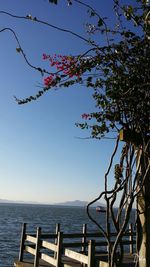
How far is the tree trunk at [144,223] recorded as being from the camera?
208 inches

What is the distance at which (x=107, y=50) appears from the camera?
4.88 metres

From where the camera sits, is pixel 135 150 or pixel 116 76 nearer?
pixel 116 76

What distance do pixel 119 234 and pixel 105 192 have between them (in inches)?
22.3

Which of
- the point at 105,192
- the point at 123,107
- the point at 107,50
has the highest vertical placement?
the point at 107,50

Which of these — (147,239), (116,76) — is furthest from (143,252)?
(116,76)

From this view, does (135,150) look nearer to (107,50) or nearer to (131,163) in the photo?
(131,163)

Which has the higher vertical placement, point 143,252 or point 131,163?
point 131,163

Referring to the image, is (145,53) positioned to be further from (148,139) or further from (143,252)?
(143,252)

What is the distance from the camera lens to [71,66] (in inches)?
197

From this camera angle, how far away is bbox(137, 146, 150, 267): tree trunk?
5.29m

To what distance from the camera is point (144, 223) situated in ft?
17.6

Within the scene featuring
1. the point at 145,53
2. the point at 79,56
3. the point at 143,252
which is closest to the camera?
the point at 145,53

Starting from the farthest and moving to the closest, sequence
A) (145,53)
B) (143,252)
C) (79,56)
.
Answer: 1. (143,252)
2. (79,56)
3. (145,53)

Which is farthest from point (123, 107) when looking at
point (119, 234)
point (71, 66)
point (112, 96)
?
point (119, 234)
